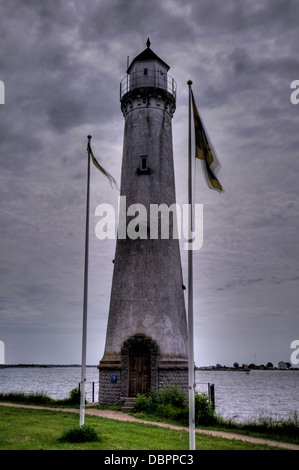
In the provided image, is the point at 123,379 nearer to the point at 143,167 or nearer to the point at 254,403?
the point at 143,167

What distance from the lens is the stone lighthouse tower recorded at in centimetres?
2714

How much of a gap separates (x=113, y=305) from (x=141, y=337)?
3053 millimetres

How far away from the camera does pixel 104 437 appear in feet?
49.7

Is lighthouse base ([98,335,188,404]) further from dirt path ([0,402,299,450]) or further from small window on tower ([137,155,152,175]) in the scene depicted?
small window on tower ([137,155,152,175])

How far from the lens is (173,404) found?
24.5m

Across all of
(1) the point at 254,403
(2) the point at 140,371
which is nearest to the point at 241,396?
(1) the point at 254,403

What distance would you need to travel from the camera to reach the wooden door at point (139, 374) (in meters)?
26.8

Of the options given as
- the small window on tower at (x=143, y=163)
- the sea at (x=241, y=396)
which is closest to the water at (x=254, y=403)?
the sea at (x=241, y=396)

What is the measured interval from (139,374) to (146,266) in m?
6.19

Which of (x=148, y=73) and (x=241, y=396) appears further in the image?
(x=241, y=396)

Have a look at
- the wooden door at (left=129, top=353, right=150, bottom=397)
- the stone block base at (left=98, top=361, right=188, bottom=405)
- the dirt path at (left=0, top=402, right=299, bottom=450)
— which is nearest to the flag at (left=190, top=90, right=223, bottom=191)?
the dirt path at (left=0, top=402, right=299, bottom=450)

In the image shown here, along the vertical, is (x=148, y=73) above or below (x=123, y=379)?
above

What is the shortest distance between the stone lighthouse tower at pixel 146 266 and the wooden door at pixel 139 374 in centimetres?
5
